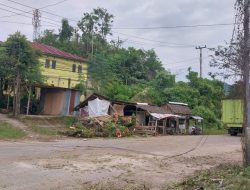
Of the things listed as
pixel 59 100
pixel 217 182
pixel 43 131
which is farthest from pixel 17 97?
pixel 217 182

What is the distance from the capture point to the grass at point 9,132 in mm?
27659

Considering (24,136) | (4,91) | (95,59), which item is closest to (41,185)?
(24,136)

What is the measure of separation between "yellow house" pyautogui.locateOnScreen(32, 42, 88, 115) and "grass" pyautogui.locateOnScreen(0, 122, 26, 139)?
37.4 feet

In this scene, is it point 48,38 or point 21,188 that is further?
point 48,38

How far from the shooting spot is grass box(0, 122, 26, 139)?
2766 centimetres

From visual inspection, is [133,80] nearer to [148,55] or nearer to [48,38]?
[148,55]

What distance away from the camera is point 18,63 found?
118 ft

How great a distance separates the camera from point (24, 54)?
120ft

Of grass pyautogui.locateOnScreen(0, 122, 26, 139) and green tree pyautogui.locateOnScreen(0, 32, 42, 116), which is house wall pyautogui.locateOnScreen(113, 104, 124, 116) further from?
grass pyautogui.locateOnScreen(0, 122, 26, 139)

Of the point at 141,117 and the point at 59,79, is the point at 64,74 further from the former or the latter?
the point at 141,117

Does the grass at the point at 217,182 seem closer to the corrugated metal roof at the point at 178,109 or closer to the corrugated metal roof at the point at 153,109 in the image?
the corrugated metal roof at the point at 153,109

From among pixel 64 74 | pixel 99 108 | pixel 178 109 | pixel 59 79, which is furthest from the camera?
pixel 64 74

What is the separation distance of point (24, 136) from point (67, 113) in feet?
49.3

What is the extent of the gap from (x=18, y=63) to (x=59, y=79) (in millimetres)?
21882
